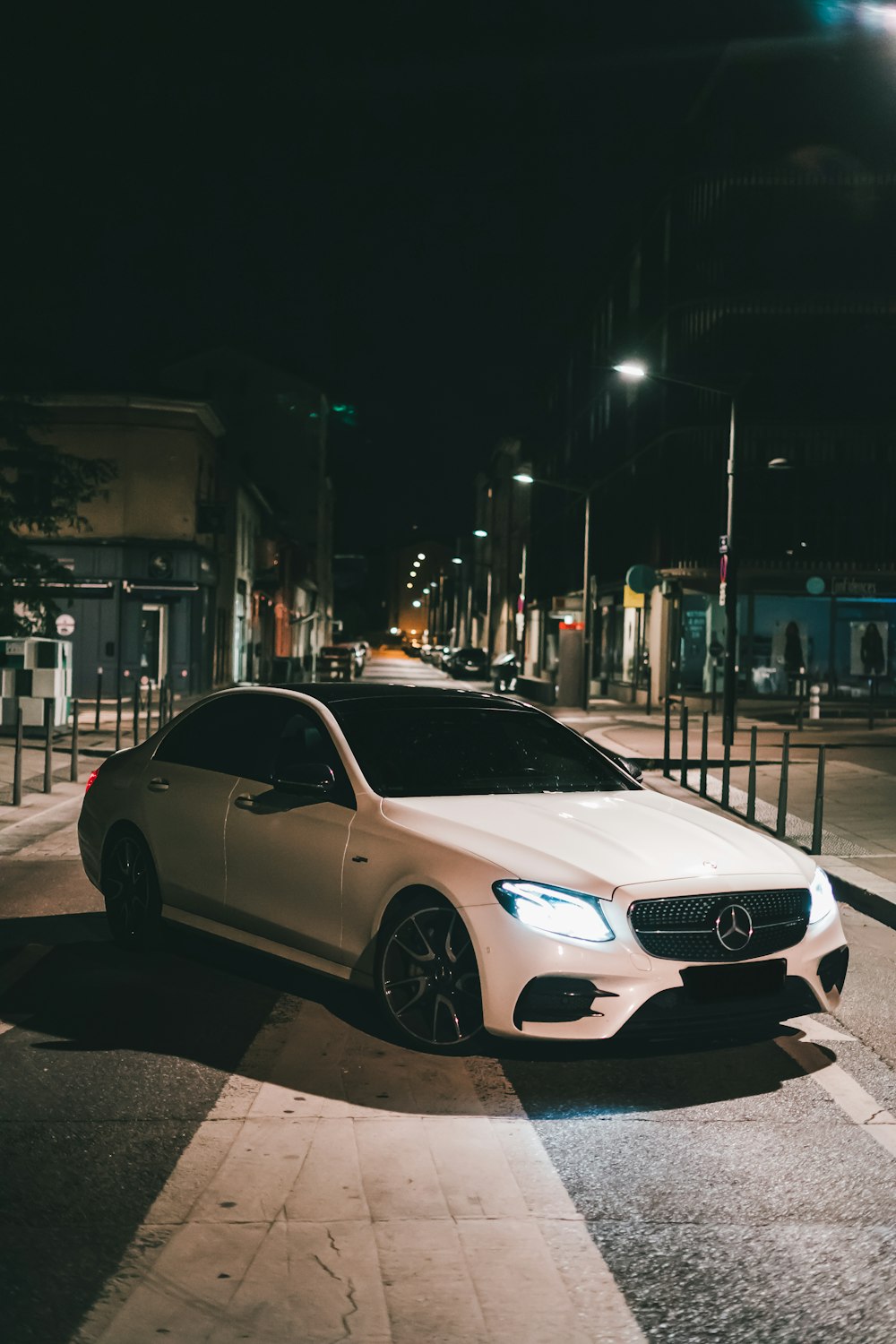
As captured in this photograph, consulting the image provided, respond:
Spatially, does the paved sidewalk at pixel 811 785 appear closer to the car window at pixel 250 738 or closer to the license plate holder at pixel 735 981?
the license plate holder at pixel 735 981

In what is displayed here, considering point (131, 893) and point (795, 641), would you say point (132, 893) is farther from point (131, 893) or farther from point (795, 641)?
point (795, 641)

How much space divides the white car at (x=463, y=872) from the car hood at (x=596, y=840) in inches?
0.5

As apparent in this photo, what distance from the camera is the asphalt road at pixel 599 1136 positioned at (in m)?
3.67

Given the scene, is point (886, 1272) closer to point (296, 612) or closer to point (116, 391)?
point (116, 391)

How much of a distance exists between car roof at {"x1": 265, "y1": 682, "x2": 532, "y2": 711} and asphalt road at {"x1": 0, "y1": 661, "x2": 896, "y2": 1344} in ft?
Result: 4.56

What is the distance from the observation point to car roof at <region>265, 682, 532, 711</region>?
7.16m

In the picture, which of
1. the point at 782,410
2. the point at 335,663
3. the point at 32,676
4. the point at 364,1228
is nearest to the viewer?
the point at 364,1228

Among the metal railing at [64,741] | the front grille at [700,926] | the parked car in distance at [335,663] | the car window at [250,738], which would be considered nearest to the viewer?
the front grille at [700,926]

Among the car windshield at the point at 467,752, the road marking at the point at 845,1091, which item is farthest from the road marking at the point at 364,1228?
the car windshield at the point at 467,752

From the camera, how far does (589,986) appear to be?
5.33m

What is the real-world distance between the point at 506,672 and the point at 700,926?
181ft

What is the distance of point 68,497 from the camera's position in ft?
97.8

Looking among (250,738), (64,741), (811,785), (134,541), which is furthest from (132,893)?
(134,541)

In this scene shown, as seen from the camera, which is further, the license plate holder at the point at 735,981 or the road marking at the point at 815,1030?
the road marking at the point at 815,1030
